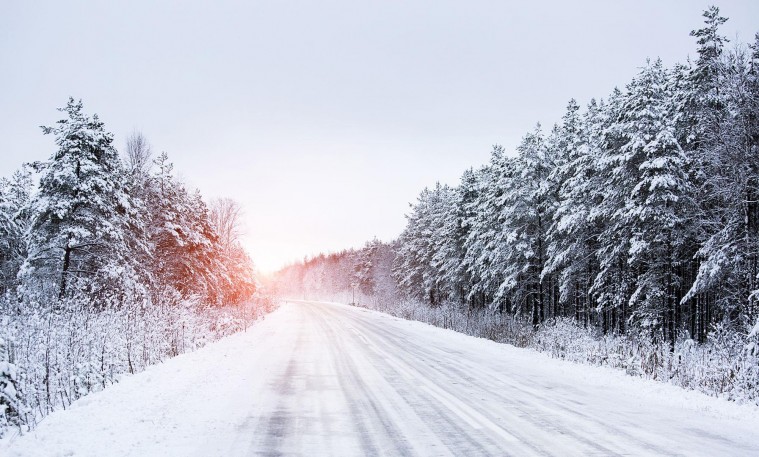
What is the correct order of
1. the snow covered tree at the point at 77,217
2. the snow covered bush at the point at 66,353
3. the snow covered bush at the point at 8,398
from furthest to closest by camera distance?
the snow covered tree at the point at 77,217 < the snow covered bush at the point at 66,353 < the snow covered bush at the point at 8,398

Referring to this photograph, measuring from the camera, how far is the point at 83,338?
9.87 m

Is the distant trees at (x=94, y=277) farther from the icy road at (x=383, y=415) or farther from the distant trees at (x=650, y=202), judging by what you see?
the distant trees at (x=650, y=202)

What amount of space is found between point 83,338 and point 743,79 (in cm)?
1854

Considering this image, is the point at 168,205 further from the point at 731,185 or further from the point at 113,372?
the point at 731,185

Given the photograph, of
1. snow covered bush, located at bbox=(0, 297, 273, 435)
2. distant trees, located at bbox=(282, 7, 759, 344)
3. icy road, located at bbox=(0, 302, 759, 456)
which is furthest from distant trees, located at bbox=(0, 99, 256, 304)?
distant trees, located at bbox=(282, 7, 759, 344)

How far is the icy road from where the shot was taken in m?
5.48

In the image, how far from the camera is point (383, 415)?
6.96m

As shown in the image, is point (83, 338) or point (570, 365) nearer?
point (83, 338)

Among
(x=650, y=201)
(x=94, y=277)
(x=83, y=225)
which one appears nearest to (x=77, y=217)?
(x=83, y=225)

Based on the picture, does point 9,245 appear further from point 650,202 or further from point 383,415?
point 650,202

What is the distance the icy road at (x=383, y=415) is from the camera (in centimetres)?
548

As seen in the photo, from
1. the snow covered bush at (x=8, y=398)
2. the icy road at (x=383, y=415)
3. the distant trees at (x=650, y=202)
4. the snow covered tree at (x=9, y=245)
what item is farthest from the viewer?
the snow covered tree at (x=9, y=245)

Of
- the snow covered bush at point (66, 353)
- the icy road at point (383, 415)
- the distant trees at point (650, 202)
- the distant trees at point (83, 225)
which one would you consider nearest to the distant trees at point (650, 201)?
the distant trees at point (650, 202)

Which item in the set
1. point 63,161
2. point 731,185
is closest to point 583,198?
point 731,185
